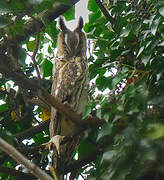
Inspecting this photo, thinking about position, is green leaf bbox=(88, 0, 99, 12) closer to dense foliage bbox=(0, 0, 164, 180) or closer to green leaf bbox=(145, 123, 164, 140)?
dense foliage bbox=(0, 0, 164, 180)

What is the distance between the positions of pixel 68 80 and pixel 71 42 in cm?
33

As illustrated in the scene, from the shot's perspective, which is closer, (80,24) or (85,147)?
(85,147)

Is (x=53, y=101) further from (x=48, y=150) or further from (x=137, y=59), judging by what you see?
(x=48, y=150)

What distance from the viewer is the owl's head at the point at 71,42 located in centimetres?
276

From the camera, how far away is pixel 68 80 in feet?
8.61

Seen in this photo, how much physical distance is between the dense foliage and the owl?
0.09 metres

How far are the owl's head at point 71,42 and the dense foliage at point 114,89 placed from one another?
0.30ft

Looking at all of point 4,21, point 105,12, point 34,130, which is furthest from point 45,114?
point 4,21

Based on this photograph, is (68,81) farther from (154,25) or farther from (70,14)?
(154,25)

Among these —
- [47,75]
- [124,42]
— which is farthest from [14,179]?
[124,42]

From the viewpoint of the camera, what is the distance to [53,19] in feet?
8.31

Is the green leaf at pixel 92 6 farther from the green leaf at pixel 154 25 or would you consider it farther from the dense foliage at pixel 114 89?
the green leaf at pixel 154 25

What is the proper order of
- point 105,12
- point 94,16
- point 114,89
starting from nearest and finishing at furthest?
1. point 114,89
2. point 105,12
3. point 94,16

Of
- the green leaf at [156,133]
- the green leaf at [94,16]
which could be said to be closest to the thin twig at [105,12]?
the green leaf at [94,16]
